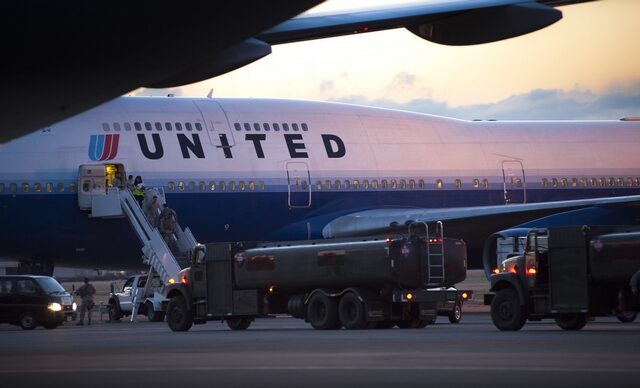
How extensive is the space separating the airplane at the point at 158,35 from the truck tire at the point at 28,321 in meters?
21.2

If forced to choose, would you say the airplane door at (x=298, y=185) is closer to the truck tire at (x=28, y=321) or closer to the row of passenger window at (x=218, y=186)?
the row of passenger window at (x=218, y=186)

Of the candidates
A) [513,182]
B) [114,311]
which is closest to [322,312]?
[114,311]

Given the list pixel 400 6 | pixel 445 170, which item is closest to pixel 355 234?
pixel 445 170

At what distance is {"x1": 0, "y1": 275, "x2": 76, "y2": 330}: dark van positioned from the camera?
30.4m

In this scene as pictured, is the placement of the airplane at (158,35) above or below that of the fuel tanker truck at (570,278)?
above

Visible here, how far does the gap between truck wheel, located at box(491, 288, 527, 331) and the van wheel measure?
484 inches

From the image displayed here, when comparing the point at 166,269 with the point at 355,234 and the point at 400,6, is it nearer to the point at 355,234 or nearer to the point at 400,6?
the point at 355,234

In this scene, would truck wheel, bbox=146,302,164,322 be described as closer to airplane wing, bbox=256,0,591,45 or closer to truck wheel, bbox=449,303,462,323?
truck wheel, bbox=449,303,462,323

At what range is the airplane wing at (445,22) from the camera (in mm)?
8570

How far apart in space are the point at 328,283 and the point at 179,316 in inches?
136

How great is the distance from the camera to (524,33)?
28.0ft

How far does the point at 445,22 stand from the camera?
8789mm

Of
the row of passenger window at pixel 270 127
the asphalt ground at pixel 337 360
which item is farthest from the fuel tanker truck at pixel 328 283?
the row of passenger window at pixel 270 127

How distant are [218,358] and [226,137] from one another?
18992 millimetres
